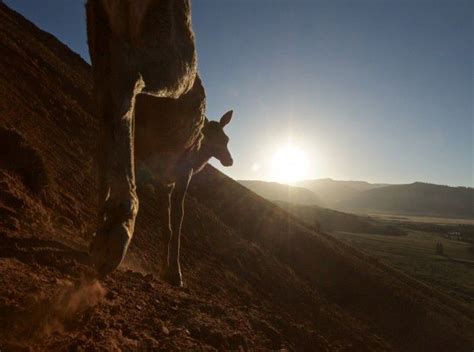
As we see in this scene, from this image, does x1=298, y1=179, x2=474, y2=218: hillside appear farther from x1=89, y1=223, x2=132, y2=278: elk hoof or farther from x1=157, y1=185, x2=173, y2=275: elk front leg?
x1=89, y1=223, x2=132, y2=278: elk hoof

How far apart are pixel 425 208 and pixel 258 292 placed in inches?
7135

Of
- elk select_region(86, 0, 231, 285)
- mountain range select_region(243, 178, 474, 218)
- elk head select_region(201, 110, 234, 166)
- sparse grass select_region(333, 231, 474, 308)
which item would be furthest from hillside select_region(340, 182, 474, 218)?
elk select_region(86, 0, 231, 285)

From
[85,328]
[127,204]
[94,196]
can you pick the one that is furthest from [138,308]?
[94,196]

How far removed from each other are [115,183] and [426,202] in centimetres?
19825

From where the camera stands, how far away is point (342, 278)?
13.0 meters

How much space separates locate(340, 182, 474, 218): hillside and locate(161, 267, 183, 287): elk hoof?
16891 centimetres

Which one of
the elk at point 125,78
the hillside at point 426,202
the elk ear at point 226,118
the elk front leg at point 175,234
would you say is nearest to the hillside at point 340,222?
the elk ear at point 226,118

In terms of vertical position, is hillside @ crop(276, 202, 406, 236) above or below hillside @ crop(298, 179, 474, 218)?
below

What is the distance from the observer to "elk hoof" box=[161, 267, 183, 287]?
231 inches

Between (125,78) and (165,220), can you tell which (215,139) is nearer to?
(165,220)

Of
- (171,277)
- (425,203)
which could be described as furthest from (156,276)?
(425,203)

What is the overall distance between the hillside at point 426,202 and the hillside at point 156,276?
159948mm

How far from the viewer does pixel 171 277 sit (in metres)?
5.89

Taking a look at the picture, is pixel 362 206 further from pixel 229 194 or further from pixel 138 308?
pixel 138 308
